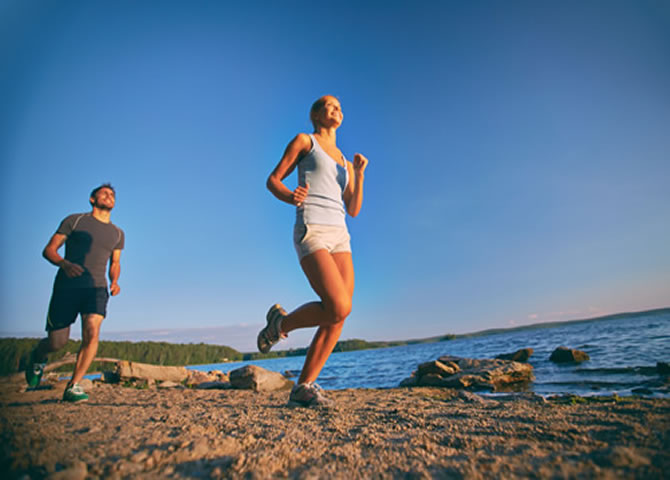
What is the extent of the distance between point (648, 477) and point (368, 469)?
0.93 metres

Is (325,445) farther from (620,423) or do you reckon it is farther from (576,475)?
(620,423)

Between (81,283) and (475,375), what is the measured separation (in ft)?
23.5

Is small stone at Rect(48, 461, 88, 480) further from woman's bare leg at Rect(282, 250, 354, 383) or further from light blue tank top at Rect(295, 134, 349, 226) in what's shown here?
light blue tank top at Rect(295, 134, 349, 226)

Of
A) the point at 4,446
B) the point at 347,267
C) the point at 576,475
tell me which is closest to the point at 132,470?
the point at 4,446

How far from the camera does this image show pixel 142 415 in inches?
107

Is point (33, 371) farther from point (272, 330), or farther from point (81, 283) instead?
point (272, 330)

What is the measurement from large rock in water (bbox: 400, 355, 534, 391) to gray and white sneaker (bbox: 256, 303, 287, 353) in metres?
5.10

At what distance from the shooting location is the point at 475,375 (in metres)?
6.72

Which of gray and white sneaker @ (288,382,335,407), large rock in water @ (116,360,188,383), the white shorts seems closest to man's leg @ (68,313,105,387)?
gray and white sneaker @ (288,382,335,407)

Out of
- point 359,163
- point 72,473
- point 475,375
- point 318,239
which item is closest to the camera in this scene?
point 72,473

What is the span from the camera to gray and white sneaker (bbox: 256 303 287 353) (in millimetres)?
3029

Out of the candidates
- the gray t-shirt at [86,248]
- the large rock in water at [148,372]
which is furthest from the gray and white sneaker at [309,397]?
the large rock in water at [148,372]

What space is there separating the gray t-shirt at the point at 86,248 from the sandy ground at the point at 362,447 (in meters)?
1.90

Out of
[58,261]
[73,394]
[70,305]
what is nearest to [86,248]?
[58,261]
